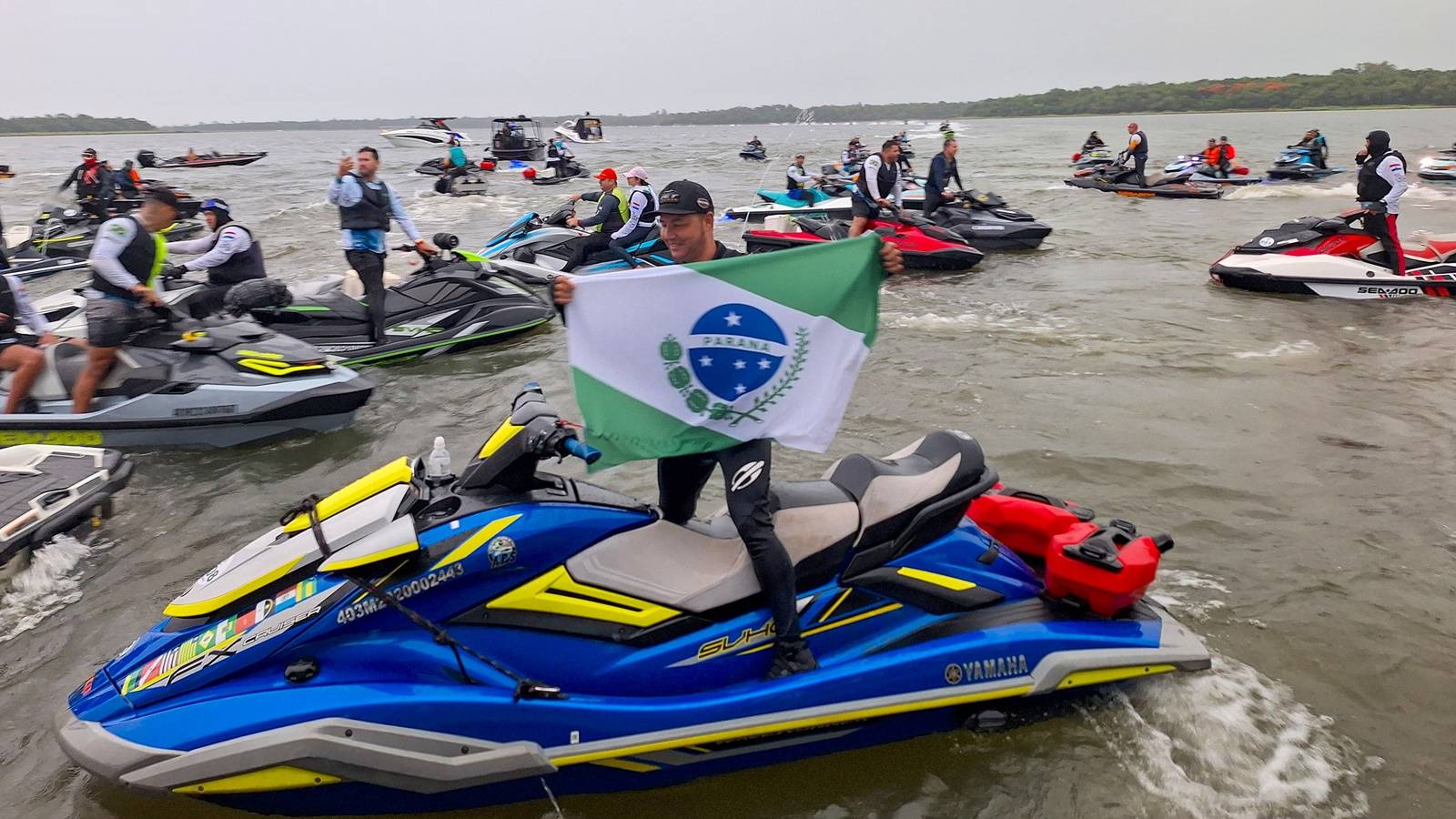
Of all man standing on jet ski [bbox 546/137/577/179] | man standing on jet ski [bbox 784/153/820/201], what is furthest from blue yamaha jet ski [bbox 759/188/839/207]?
man standing on jet ski [bbox 546/137/577/179]

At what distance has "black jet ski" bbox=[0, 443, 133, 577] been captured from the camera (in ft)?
16.4

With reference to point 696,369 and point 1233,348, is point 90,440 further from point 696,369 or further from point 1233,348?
point 1233,348

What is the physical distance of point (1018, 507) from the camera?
4.29m

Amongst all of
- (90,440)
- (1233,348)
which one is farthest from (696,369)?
(1233,348)

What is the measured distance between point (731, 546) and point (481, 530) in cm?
102

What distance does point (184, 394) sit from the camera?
6.97 meters

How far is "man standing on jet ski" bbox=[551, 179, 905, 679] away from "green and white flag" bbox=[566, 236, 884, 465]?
0.08 meters

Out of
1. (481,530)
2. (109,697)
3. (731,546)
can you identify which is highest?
(481,530)

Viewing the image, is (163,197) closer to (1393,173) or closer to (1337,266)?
(1393,173)

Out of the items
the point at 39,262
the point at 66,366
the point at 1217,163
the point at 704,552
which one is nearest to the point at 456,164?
the point at 39,262

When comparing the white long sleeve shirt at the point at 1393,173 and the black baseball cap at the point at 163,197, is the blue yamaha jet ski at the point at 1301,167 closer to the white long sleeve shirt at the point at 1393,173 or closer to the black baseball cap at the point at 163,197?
the white long sleeve shirt at the point at 1393,173

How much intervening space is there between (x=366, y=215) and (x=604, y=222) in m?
4.58

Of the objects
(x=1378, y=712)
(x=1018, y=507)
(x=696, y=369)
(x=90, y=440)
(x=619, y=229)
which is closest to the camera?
(x=696, y=369)

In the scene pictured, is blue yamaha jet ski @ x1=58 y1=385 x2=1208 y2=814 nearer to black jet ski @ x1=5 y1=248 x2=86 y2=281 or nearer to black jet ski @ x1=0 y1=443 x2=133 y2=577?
black jet ski @ x1=0 y1=443 x2=133 y2=577
